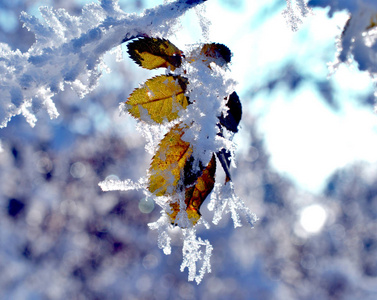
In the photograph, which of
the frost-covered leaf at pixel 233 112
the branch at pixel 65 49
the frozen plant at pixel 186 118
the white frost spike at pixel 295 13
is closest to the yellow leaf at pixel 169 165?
the frozen plant at pixel 186 118

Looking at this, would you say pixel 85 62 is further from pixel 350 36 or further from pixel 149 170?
pixel 350 36

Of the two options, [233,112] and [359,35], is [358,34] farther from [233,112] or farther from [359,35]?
[233,112]

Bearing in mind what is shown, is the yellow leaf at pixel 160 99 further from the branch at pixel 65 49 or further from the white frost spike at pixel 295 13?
the white frost spike at pixel 295 13

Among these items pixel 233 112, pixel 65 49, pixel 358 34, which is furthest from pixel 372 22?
pixel 65 49

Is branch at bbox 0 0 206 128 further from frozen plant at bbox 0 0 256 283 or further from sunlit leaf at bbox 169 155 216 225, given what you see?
sunlit leaf at bbox 169 155 216 225

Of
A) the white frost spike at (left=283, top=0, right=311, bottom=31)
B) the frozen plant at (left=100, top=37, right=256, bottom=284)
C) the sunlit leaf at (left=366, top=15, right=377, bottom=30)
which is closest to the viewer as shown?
the sunlit leaf at (left=366, top=15, right=377, bottom=30)

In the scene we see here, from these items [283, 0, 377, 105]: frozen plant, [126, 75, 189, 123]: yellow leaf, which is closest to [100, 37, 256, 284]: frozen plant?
[126, 75, 189, 123]: yellow leaf
